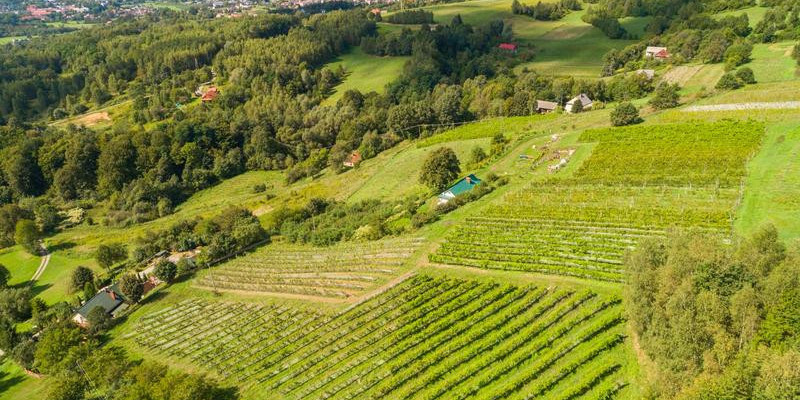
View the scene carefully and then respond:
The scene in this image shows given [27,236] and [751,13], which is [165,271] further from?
[751,13]

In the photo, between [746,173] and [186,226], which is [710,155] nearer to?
[746,173]

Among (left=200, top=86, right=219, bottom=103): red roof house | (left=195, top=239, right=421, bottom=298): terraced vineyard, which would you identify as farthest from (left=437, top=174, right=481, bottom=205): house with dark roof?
(left=200, top=86, right=219, bottom=103): red roof house

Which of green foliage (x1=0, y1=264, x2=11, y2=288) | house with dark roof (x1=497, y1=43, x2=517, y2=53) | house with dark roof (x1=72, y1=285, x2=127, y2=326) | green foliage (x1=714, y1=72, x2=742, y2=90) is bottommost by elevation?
green foliage (x1=0, y1=264, x2=11, y2=288)

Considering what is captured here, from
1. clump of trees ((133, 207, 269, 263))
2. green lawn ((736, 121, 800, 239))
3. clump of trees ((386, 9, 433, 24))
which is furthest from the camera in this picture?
clump of trees ((386, 9, 433, 24))

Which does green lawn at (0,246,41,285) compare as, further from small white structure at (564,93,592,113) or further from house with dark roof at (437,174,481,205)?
small white structure at (564,93,592,113)

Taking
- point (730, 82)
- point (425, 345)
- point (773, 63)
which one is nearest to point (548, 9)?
point (773, 63)

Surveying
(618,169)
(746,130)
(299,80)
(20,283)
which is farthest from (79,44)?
(746,130)

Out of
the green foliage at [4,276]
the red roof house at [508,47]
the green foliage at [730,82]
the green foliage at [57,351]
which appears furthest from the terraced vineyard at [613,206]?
the red roof house at [508,47]
